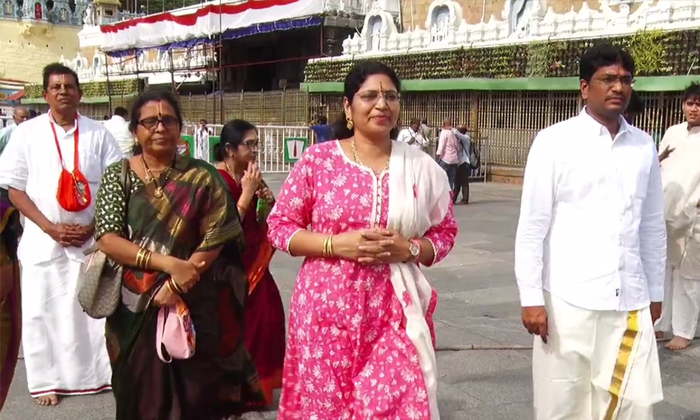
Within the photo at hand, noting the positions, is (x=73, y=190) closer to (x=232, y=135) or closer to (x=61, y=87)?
(x=61, y=87)

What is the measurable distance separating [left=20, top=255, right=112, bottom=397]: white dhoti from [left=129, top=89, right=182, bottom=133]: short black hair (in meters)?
1.31

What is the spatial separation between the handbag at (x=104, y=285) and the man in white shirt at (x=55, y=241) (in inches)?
41.2

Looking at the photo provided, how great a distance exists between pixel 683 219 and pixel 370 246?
316 cm

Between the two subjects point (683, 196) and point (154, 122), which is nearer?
point (154, 122)

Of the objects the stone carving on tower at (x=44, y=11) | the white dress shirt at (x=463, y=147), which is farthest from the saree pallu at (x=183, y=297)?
the stone carving on tower at (x=44, y=11)

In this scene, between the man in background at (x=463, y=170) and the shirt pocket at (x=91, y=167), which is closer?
the shirt pocket at (x=91, y=167)

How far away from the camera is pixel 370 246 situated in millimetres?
2500

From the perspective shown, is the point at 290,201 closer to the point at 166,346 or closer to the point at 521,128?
the point at 166,346

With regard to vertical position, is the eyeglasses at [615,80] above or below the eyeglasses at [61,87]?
below

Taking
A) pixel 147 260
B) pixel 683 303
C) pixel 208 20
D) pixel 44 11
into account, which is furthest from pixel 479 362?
pixel 44 11

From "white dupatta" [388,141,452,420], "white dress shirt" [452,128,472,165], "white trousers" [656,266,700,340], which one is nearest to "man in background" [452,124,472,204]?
"white dress shirt" [452,128,472,165]

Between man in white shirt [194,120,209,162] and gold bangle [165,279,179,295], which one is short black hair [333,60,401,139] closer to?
gold bangle [165,279,179,295]

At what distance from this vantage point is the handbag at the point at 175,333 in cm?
302

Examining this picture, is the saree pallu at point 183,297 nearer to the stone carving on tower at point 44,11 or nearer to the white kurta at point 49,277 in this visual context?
the white kurta at point 49,277
